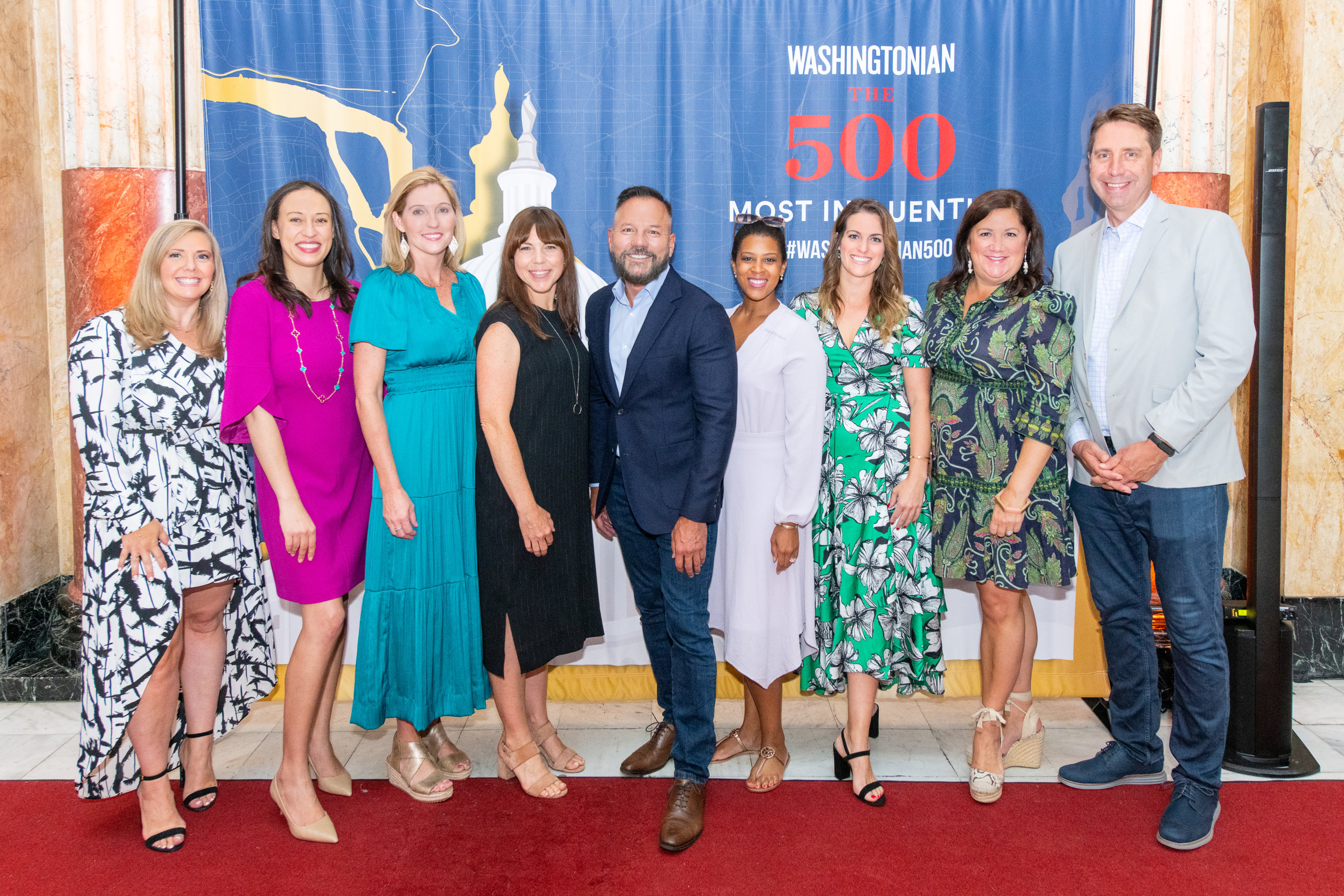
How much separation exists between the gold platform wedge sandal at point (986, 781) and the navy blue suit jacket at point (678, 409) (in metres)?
1.12

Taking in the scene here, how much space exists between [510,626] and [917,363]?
146cm

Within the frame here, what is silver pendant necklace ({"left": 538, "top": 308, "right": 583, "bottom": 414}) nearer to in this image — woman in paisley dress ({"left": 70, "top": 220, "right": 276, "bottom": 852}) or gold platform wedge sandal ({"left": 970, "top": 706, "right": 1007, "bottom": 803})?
woman in paisley dress ({"left": 70, "top": 220, "right": 276, "bottom": 852})

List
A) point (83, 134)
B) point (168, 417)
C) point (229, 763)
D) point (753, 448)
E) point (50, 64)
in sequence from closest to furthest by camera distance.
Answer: point (168, 417) < point (753, 448) < point (229, 763) < point (83, 134) < point (50, 64)

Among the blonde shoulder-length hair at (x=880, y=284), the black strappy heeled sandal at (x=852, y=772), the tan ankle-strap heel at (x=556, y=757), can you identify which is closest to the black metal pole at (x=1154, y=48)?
the blonde shoulder-length hair at (x=880, y=284)

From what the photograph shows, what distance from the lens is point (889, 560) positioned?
109 inches

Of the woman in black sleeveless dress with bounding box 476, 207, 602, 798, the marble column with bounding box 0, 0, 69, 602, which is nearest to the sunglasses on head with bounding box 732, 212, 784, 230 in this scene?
the woman in black sleeveless dress with bounding box 476, 207, 602, 798

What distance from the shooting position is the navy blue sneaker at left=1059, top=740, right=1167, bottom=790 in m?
2.94

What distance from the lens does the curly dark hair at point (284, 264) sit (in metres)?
2.61

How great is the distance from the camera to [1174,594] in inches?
105

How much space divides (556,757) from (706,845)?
0.70 metres

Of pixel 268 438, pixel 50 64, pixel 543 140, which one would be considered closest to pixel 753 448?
pixel 268 438

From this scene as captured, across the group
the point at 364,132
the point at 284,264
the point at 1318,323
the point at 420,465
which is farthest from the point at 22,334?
the point at 1318,323

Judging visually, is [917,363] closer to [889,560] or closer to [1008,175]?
[889,560]

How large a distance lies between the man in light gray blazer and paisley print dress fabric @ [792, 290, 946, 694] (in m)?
0.53
